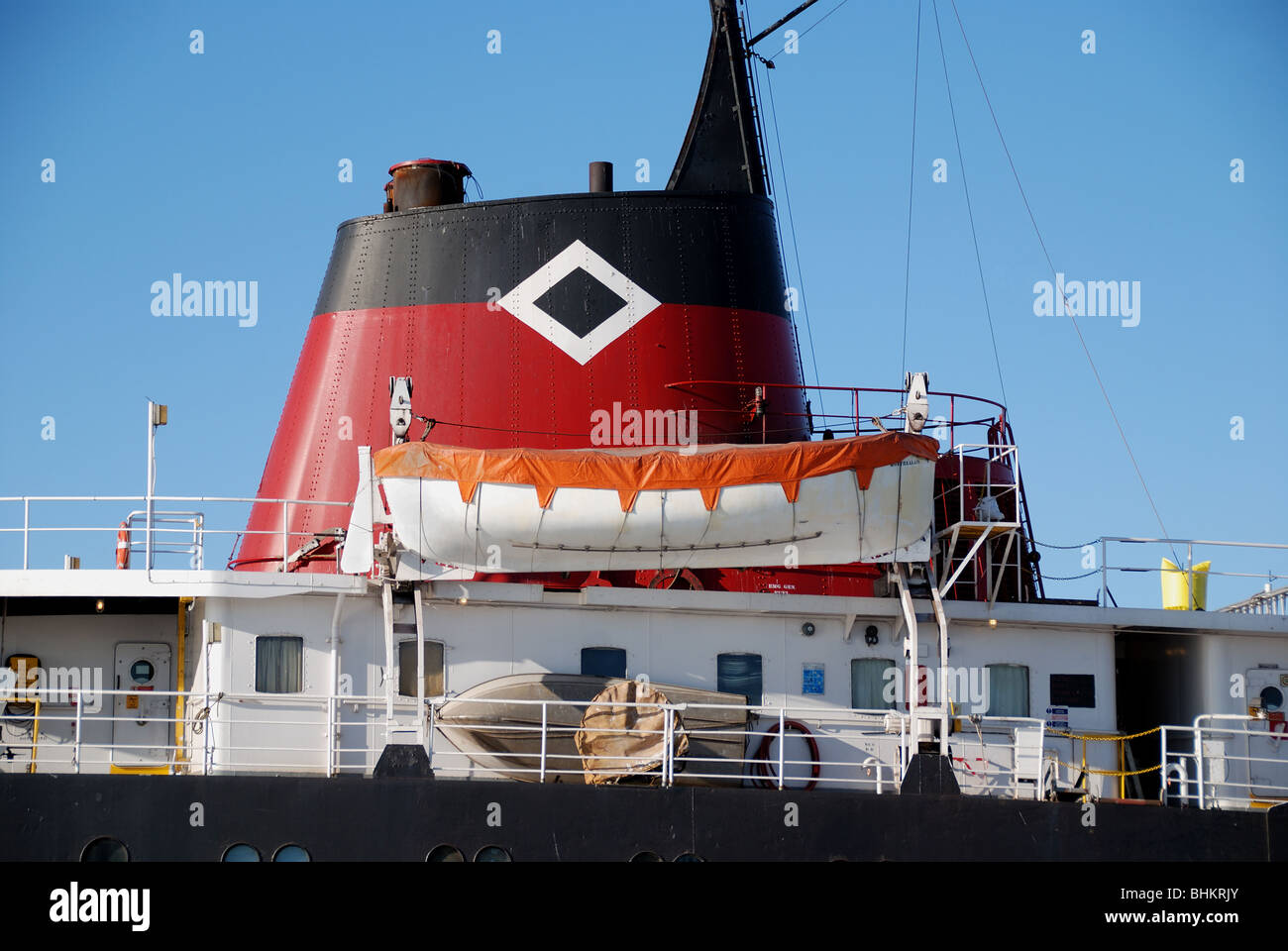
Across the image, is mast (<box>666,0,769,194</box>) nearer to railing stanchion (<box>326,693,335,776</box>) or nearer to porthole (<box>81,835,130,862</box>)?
railing stanchion (<box>326,693,335,776</box>)

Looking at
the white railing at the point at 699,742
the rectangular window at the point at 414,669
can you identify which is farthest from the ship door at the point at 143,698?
the white railing at the point at 699,742

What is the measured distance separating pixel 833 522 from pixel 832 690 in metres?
2.31

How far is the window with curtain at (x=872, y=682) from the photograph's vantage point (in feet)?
65.5

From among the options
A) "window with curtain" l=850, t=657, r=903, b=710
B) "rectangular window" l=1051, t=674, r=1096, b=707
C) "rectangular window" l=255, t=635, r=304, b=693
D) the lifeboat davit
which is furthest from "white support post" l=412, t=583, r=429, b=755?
"rectangular window" l=1051, t=674, r=1096, b=707

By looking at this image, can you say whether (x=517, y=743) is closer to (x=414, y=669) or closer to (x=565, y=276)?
(x=414, y=669)

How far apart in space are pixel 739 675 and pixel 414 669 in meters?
3.96

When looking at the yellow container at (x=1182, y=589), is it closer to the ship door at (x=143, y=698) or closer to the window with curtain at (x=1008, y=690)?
the window with curtain at (x=1008, y=690)

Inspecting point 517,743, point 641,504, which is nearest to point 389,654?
point 517,743

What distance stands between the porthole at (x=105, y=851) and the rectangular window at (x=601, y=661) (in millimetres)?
5635

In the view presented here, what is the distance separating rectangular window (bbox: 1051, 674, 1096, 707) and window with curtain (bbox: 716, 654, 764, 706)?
3.87 meters

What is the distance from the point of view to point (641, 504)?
18.4m

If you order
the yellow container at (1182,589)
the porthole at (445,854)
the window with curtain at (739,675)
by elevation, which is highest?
the yellow container at (1182,589)
